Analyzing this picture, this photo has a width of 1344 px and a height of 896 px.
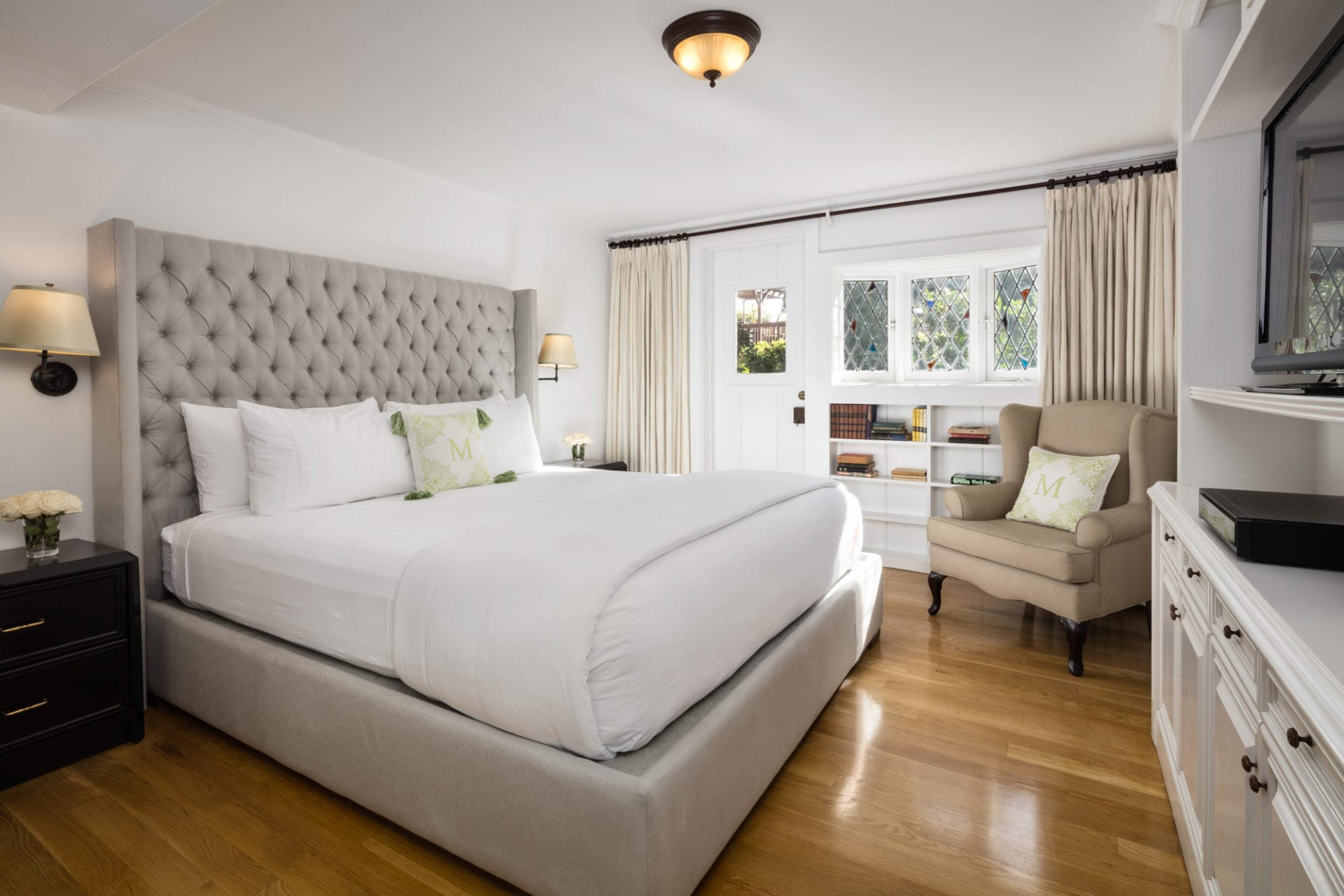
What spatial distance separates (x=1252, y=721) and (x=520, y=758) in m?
1.31

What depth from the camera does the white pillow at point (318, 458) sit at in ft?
7.95

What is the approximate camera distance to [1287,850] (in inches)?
34.3

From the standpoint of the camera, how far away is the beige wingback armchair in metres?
2.74

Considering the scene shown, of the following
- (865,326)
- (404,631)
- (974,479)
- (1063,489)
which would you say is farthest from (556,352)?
(1063,489)

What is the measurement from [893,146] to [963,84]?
0.68 m

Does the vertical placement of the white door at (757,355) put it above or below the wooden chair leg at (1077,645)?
above

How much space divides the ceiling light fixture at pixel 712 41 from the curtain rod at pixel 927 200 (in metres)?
2.15

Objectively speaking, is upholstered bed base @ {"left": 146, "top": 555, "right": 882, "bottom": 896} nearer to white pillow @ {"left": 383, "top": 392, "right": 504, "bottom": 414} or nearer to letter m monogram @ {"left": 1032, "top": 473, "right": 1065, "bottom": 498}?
white pillow @ {"left": 383, "top": 392, "right": 504, "bottom": 414}

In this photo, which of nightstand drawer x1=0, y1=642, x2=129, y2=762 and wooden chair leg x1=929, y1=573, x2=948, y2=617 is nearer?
nightstand drawer x1=0, y1=642, x2=129, y2=762

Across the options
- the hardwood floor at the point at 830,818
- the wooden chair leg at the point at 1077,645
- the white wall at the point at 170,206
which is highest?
the white wall at the point at 170,206

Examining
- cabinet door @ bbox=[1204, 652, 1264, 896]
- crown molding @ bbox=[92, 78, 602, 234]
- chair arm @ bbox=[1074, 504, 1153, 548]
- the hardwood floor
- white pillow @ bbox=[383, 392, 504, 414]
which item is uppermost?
crown molding @ bbox=[92, 78, 602, 234]

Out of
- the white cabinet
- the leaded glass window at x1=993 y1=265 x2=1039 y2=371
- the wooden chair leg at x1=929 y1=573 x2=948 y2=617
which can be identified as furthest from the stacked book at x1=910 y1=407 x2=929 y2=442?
the white cabinet

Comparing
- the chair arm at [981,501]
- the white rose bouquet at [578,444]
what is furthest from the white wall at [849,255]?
the white rose bouquet at [578,444]

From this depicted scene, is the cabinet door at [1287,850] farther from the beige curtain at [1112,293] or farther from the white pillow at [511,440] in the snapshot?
the beige curtain at [1112,293]
